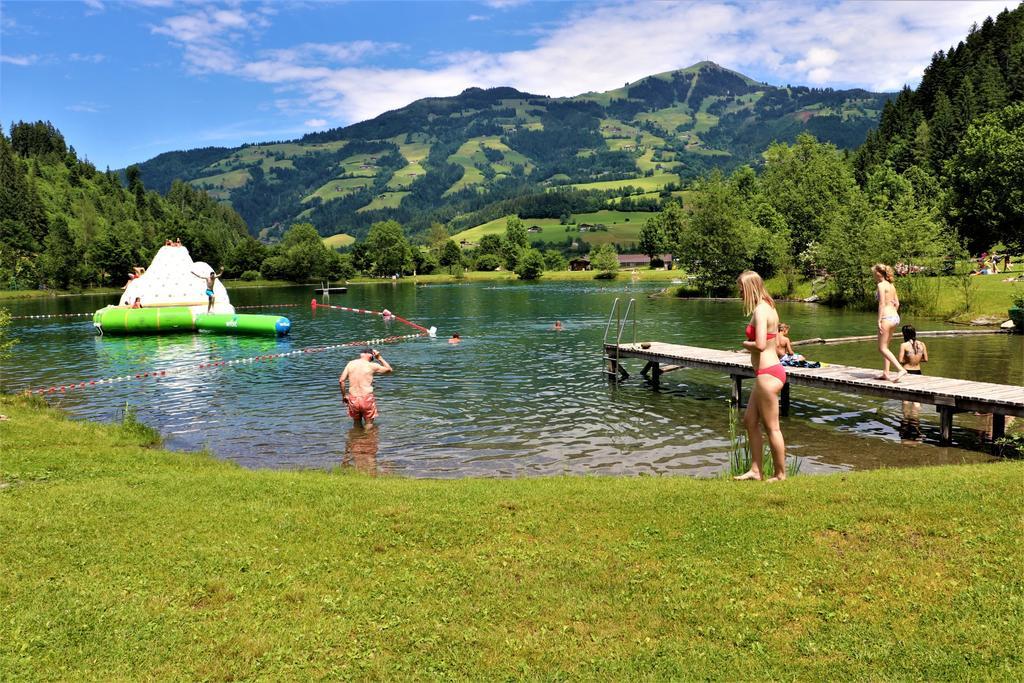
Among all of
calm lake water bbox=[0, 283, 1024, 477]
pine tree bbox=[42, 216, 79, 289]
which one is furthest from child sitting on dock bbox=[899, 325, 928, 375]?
pine tree bbox=[42, 216, 79, 289]

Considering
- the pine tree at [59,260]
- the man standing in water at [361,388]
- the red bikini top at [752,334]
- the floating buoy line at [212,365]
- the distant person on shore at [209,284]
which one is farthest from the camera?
the pine tree at [59,260]

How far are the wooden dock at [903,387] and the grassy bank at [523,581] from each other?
7.65m

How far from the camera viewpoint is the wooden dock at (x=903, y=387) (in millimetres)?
16922

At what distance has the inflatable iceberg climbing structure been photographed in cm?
4909

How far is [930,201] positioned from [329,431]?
84.6 meters

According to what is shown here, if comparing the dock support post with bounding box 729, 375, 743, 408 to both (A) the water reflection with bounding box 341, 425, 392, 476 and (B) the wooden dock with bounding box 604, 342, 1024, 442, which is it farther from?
(A) the water reflection with bounding box 341, 425, 392, 476

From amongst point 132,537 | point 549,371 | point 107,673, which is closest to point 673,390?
point 549,371

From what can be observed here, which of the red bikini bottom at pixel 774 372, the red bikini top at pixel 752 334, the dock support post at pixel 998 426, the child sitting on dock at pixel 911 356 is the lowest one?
the dock support post at pixel 998 426

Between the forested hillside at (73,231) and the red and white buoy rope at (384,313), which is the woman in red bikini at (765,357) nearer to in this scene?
the red and white buoy rope at (384,313)

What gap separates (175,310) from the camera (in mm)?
50875

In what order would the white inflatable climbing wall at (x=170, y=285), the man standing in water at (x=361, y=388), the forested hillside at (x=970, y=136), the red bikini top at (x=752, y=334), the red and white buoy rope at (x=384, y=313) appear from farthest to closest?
the forested hillside at (x=970, y=136), the white inflatable climbing wall at (x=170, y=285), the red and white buoy rope at (x=384, y=313), the man standing in water at (x=361, y=388), the red bikini top at (x=752, y=334)

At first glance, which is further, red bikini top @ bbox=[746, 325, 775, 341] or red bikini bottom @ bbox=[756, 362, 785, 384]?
red bikini top @ bbox=[746, 325, 775, 341]

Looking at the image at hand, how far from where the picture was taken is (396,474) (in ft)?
52.3

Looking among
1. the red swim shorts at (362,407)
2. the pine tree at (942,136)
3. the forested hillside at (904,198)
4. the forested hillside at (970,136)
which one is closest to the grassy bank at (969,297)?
the forested hillside at (904,198)
